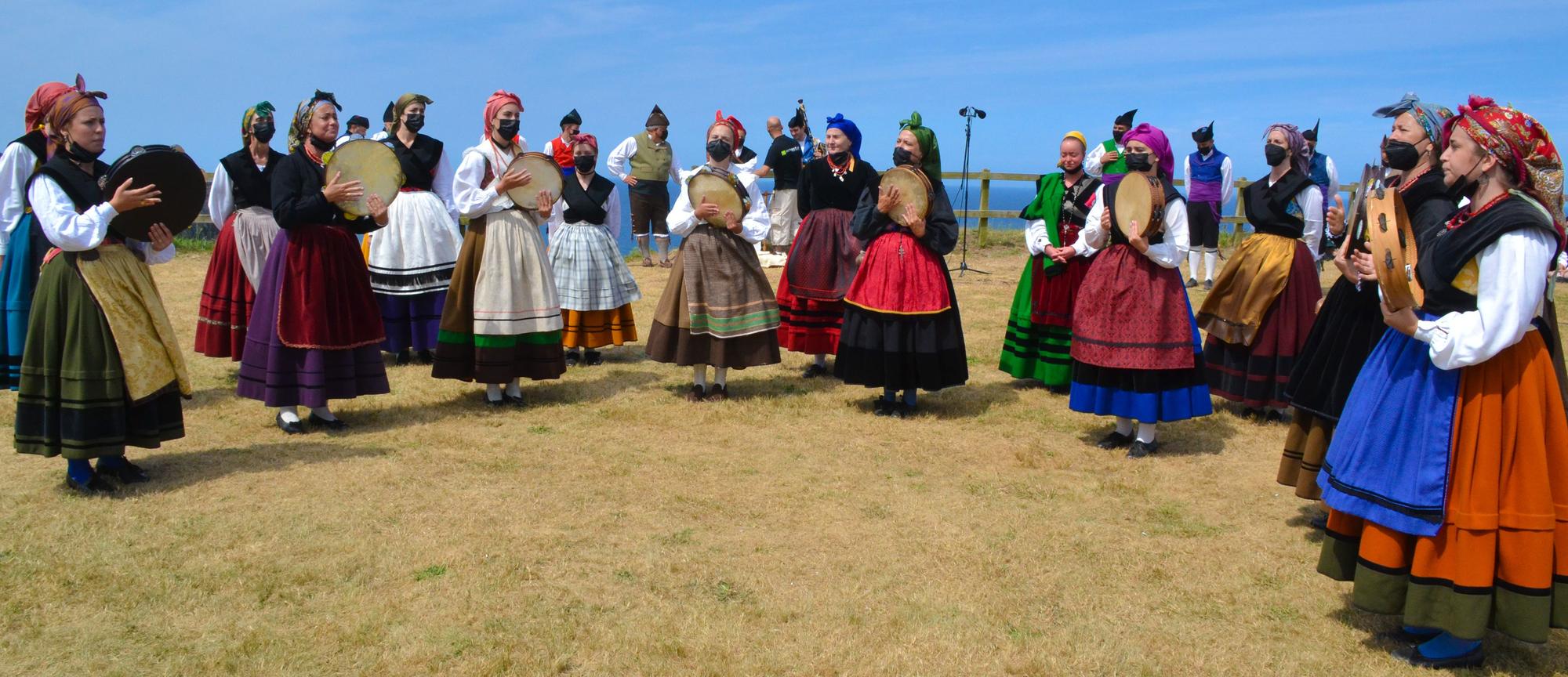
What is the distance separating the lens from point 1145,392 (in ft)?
18.4

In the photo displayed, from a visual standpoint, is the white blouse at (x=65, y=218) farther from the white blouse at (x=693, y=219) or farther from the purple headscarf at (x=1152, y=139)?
the purple headscarf at (x=1152, y=139)

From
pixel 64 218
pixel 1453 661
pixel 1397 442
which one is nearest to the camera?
pixel 1397 442

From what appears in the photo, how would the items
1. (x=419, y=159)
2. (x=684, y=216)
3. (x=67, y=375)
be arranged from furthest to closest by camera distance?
(x=419, y=159) < (x=684, y=216) < (x=67, y=375)

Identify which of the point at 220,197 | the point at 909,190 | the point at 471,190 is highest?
the point at 909,190

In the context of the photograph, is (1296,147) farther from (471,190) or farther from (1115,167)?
(471,190)

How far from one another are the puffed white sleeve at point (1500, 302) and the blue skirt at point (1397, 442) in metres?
0.17

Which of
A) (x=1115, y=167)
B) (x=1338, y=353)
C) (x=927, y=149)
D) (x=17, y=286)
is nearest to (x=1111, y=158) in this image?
(x=1115, y=167)

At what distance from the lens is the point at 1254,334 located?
254 inches

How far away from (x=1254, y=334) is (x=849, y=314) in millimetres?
2377

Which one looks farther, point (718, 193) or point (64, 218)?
point (718, 193)

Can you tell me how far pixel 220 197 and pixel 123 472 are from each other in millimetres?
2247

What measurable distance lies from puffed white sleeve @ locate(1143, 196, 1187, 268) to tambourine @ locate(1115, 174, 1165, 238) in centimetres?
6

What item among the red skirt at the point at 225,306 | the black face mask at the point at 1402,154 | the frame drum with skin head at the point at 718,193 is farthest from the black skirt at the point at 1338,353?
the red skirt at the point at 225,306

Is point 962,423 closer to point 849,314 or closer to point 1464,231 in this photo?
point 849,314
